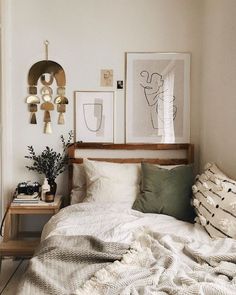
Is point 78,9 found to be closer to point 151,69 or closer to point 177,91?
point 151,69

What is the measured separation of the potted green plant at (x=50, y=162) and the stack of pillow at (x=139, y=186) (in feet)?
0.62

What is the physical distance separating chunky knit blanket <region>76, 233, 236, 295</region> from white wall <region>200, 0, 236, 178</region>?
36.1 inches

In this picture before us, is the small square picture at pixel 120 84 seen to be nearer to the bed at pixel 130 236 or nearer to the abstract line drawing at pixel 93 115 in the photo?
the abstract line drawing at pixel 93 115

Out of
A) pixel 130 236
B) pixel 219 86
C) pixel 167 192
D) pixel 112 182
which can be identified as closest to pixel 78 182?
pixel 112 182

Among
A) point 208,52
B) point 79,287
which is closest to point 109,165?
point 208,52

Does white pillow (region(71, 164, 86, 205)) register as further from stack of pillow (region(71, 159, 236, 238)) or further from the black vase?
the black vase

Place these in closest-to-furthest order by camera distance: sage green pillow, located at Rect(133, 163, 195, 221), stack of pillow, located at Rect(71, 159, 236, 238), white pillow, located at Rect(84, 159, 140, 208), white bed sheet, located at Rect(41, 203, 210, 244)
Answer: white bed sheet, located at Rect(41, 203, 210, 244), stack of pillow, located at Rect(71, 159, 236, 238), sage green pillow, located at Rect(133, 163, 195, 221), white pillow, located at Rect(84, 159, 140, 208)

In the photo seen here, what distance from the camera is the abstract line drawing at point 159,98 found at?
3213mm

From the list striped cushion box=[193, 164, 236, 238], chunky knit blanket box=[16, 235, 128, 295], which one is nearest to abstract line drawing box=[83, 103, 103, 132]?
striped cushion box=[193, 164, 236, 238]

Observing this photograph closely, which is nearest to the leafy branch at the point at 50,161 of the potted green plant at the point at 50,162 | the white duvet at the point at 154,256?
the potted green plant at the point at 50,162

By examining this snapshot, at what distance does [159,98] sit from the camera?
127 inches

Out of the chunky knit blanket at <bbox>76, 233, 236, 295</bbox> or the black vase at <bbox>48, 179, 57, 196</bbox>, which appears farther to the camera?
the black vase at <bbox>48, 179, 57, 196</bbox>

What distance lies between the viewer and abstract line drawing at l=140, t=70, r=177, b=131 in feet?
10.5

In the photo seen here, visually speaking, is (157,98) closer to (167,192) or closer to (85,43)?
(85,43)
